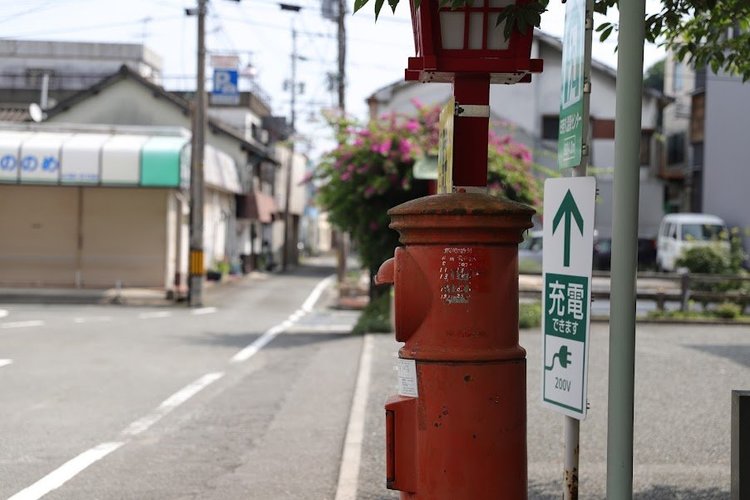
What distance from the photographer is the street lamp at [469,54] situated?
195 inches

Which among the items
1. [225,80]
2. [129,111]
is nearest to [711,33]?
[225,80]

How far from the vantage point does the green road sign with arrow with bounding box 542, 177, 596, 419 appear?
12.6 ft

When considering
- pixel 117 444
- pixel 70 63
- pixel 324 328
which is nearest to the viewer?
pixel 117 444

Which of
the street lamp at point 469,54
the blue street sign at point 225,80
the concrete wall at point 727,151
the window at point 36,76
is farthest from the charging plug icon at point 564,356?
the window at point 36,76

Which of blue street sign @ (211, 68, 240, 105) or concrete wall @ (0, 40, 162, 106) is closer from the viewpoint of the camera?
blue street sign @ (211, 68, 240, 105)

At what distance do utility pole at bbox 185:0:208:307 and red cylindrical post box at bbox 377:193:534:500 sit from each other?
23.0m

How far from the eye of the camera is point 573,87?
4145mm

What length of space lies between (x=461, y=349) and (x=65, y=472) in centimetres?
406

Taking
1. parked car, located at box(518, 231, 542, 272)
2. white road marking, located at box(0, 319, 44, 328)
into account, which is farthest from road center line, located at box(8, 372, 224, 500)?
parked car, located at box(518, 231, 542, 272)

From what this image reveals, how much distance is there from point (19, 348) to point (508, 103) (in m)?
28.9

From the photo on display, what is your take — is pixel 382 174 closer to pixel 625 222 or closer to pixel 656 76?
pixel 625 222

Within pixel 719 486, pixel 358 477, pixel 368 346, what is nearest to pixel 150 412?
pixel 358 477

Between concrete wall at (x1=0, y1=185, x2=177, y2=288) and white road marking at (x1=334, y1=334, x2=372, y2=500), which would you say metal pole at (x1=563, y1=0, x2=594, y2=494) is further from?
concrete wall at (x1=0, y1=185, x2=177, y2=288)

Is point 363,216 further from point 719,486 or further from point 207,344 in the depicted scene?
point 719,486
